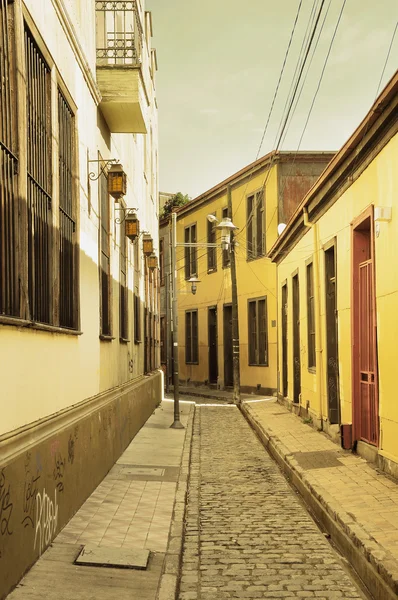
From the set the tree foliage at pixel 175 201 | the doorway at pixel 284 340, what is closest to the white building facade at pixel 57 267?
the doorway at pixel 284 340

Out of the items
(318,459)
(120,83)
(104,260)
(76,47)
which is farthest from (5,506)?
(120,83)

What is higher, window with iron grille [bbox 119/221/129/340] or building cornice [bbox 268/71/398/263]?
building cornice [bbox 268/71/398/263]

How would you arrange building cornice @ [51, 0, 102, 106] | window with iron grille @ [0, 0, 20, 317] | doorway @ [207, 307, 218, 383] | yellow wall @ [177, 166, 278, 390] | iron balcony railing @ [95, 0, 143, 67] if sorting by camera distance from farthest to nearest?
doorway @ [207, 307, 218, 383], yellow wall @ [177, 166, 278, 390], iron balcony railing @ [95, 0, 143, 67], building cornice @ [51, 0, 102, 106], window with iron grille @ [0, 0, 20, 317]

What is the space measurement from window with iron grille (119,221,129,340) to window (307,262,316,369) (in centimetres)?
381

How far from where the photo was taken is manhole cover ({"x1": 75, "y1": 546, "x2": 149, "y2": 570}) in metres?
5.57

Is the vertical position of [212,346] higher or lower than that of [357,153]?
lower

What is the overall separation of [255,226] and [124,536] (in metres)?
19.7

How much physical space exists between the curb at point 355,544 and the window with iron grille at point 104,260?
12.0 ft

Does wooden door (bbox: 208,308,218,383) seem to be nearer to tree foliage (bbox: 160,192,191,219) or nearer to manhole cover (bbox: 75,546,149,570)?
tree foliage (bbox: 160,192,191,219)

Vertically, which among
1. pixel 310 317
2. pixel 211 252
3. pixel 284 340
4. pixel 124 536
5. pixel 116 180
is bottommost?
pixel 124 536

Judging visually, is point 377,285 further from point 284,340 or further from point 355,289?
point 284,340

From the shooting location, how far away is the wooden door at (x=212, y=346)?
30.1 m

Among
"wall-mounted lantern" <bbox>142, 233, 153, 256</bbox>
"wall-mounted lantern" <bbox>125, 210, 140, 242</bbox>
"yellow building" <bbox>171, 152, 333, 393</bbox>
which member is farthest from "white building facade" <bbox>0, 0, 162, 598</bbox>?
"yellow building" <bbox>171, 152, 333, 393</bbox>

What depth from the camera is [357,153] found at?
10.2 meters
